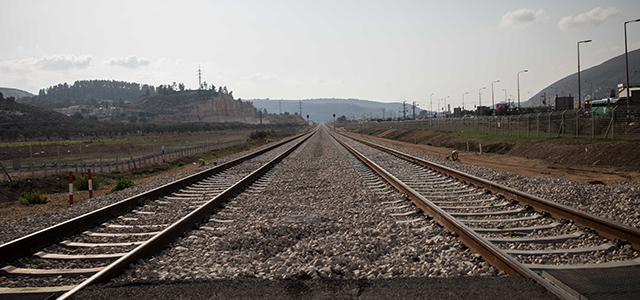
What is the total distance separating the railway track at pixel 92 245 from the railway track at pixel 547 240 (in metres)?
4.39

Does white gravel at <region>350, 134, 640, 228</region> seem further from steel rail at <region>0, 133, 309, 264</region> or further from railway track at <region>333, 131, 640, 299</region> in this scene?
steel rail at <region>0, 133, 309, 264</region>

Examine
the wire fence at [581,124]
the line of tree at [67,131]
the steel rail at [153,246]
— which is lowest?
the steel rail at [153,246]

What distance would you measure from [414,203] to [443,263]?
13.6 ft

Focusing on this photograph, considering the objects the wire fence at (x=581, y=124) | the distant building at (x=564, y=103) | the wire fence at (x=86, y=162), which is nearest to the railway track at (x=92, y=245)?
the wire fence at (x=86, y=162)

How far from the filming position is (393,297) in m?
4.52

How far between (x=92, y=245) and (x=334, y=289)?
418 cm

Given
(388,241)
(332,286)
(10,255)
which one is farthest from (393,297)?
(10,255)

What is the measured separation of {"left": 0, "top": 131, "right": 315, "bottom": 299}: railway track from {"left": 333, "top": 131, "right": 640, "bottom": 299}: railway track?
439 cm

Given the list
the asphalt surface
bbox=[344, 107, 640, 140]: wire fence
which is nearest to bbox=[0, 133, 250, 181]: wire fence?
the asphalt surface

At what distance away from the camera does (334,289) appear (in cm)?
483

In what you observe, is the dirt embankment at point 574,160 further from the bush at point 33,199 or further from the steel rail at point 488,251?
the bush at point 33,199

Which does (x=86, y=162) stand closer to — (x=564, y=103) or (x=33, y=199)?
(x=33, y=199)

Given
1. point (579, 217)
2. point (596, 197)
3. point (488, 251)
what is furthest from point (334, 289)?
point (596, 197)

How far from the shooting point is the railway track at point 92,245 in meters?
5.31
